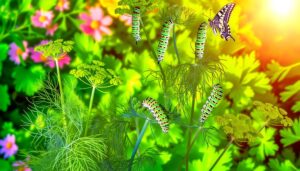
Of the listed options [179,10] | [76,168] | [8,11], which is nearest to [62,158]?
[76,168]

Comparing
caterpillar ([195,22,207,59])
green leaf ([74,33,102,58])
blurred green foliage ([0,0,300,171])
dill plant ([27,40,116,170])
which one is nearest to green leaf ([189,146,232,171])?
blurred green foliage ([0,0,300,171])

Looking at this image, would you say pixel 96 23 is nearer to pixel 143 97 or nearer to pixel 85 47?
pixel 85 47

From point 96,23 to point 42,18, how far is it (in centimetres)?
20

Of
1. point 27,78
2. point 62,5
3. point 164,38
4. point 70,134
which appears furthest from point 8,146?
point 164,38

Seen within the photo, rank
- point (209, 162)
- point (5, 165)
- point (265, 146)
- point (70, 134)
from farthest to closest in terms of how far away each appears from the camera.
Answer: point (5, 165) → point (265, 146) → point (209, 162) → point (70, 134)

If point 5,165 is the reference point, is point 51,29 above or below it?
above

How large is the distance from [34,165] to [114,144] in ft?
0.60

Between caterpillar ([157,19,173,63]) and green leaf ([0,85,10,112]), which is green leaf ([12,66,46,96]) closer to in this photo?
green leaf ([0,85,10,112])

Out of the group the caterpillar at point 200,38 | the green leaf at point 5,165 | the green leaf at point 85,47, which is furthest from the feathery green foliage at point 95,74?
the green leaf at point 5,165

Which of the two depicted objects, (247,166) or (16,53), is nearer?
(247,166)

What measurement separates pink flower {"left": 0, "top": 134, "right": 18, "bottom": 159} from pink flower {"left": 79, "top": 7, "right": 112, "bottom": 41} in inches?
19.1

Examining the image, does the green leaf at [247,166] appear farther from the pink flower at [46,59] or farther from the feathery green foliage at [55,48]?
the pink flower at [46,59]

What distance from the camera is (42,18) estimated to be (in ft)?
5.87

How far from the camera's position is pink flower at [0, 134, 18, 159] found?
5.37ft
